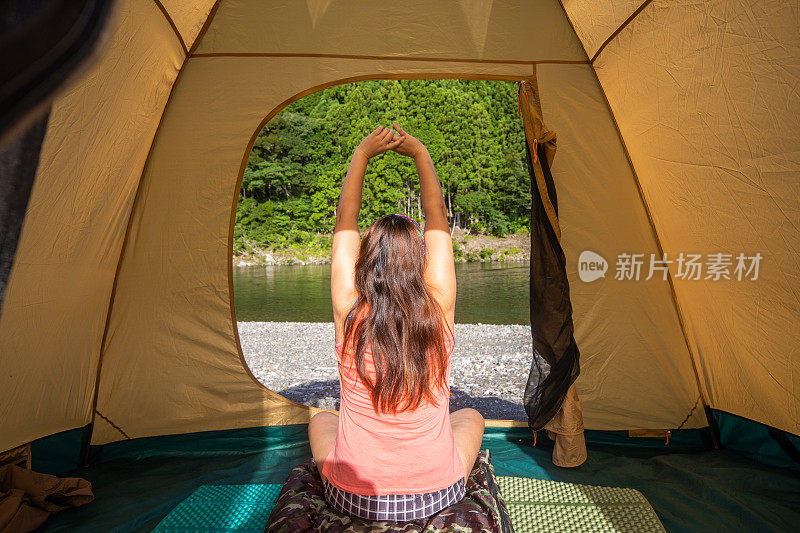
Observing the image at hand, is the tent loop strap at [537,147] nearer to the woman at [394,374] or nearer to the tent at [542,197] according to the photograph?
the tent at [542,197]

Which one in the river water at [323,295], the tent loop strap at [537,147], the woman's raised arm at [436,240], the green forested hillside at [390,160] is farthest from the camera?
the green forested hillside at [390,160]

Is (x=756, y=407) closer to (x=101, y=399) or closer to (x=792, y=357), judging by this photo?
(x=792, y=357)

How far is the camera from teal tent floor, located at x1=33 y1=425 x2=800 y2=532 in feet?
6.38

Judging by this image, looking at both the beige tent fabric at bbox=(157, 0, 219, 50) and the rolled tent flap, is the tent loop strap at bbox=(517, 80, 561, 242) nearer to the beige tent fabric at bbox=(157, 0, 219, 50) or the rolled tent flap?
the rolled tent flap

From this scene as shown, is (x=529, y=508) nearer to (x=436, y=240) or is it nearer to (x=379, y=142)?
(x=436, y=240)

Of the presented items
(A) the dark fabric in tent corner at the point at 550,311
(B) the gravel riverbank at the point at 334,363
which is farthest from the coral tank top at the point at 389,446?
(B) the gravel riverbank at the point at 334,363

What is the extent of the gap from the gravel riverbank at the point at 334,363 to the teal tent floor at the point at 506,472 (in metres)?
0.81

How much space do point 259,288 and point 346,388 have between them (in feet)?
38.6

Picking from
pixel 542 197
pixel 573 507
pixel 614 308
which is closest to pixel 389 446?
pixel 573 507

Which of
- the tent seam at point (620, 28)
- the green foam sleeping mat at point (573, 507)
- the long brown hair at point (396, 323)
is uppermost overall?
the tent seam at point (620, 28)

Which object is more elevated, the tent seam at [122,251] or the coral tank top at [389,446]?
the tent seam at [122,251]

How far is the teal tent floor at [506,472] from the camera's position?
1944mm

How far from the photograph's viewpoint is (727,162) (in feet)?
6.73

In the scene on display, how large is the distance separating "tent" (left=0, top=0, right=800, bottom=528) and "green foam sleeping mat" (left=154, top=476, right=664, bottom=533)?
546 mm
